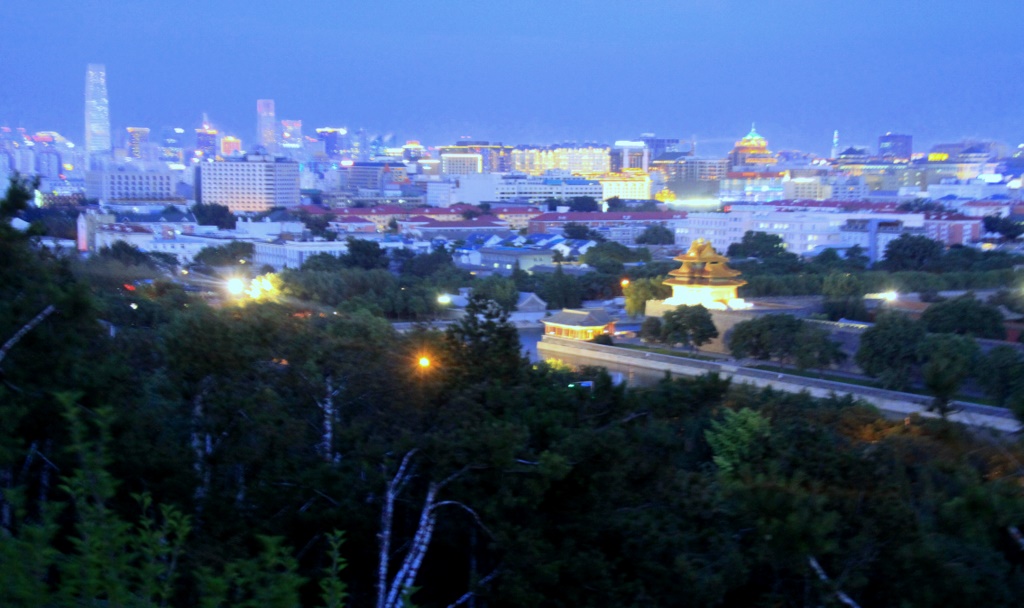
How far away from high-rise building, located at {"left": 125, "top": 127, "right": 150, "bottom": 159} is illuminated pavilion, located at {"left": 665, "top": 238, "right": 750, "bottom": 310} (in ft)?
97.9

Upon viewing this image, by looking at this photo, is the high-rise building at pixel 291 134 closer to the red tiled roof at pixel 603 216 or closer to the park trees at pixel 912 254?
the red tiled roof at pixel 603 216

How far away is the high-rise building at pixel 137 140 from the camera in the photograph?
37188mm

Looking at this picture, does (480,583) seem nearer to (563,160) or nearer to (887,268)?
(887,268)

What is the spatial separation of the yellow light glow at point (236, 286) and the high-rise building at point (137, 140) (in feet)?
91.2

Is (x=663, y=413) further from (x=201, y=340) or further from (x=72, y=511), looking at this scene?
(x=72, y=511)

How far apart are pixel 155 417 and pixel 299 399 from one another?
1.88 ft


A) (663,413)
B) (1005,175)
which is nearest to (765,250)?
(663,413)

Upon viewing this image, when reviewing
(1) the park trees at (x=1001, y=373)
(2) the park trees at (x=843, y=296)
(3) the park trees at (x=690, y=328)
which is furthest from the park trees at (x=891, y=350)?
(2) the park trees at (x=843, y=296)

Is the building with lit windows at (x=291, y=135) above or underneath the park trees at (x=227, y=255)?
above

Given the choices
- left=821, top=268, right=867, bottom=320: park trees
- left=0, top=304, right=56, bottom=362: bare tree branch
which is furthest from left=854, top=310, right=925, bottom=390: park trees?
left=0, top=304, right=56, bottom=362: bare tree branch

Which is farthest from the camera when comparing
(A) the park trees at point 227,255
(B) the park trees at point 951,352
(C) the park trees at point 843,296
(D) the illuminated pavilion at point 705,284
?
(A) the park trees at point 227,255

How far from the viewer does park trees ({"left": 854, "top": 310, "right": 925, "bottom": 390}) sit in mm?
6934

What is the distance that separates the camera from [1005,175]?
3678cm

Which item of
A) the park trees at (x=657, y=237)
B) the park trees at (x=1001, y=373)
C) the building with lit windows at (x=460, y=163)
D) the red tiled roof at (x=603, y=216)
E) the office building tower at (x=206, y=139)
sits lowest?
the park trees at (x=1001, y=373)
